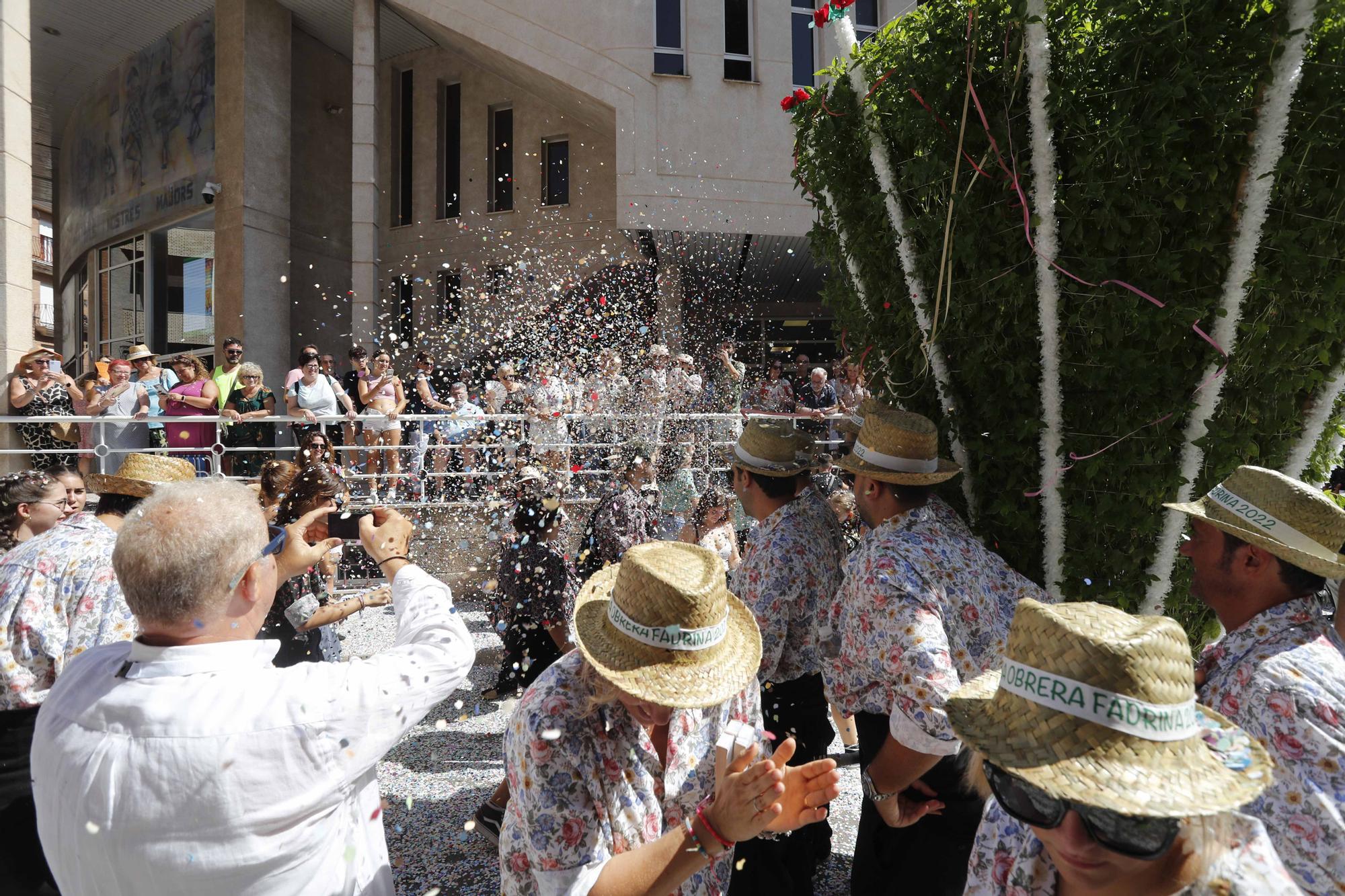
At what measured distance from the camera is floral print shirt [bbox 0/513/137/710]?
270 cm

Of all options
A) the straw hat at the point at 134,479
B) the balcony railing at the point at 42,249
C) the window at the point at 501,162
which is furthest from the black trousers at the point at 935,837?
the balcony railing at the point at 42,249

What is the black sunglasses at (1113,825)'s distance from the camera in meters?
1.28

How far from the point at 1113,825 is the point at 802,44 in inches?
656

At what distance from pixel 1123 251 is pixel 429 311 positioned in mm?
16978

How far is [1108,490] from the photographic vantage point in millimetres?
2639

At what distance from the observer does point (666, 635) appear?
71.9 inches

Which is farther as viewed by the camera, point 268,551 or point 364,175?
point 364,175

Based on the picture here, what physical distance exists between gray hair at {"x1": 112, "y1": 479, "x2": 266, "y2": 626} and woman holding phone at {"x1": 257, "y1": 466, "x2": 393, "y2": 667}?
1763 millimetres

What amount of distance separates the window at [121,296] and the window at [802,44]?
600 inches

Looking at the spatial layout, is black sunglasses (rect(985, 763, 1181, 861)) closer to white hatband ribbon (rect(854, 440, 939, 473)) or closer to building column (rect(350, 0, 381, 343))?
white hatband ribbon (rect(854, 440, 939, 473))

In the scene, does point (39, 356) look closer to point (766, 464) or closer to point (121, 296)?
point (766, 464)

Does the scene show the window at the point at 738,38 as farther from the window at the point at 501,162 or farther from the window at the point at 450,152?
the window at the point at 450,152

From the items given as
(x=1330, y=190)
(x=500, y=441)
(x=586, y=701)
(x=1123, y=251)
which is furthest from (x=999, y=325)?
(x=500, y=441)

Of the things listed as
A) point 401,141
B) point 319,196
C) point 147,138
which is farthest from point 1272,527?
point 147,138
